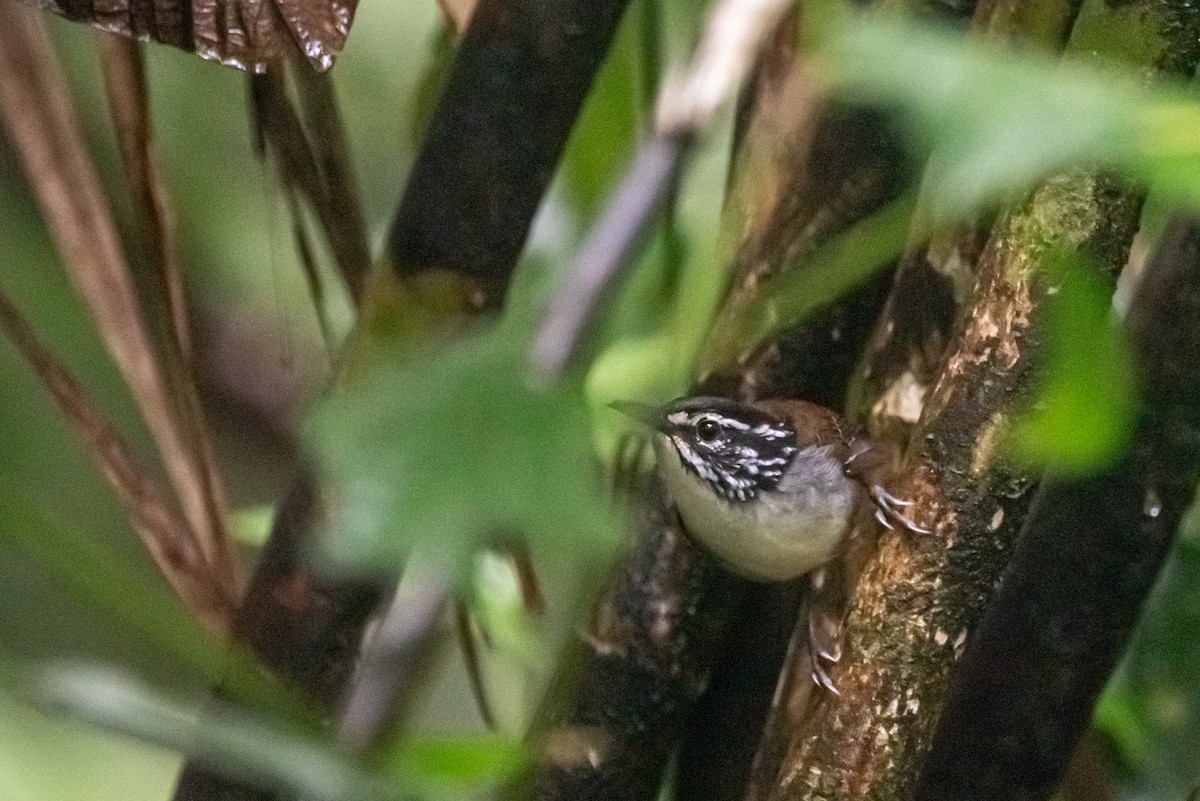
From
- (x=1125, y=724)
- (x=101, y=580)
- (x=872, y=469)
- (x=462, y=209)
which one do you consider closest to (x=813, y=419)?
(x=872, y=469)

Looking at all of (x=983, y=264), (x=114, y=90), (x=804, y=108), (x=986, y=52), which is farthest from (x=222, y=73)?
(x=986, y=52)

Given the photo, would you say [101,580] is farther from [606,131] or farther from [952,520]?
[606,131]

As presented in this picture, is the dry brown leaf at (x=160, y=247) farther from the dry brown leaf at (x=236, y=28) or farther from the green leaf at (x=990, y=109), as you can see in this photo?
the green leaf at (x=990, y=109)

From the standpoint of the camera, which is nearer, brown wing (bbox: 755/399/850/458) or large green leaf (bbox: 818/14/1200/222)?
large green leaf (bbox: 818/14/1200/222)

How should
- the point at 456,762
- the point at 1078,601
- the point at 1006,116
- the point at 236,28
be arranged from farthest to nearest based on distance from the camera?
the point at 1078,601 → the point at 456,762 → the point at 236,28 → the point at 1006,116

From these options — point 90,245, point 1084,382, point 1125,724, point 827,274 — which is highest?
point 1084,382

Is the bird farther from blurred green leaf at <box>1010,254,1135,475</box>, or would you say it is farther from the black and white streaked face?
blurred green leaf at <box>1010,254,1135,475</box>

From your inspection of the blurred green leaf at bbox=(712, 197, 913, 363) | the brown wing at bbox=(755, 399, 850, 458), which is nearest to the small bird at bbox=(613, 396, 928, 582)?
the brown wing at bbox=(755, 399, 850, 458)
